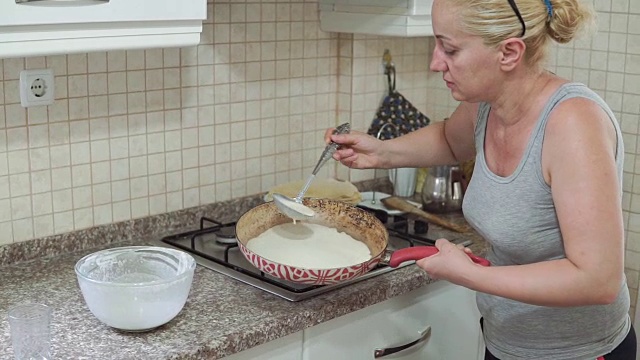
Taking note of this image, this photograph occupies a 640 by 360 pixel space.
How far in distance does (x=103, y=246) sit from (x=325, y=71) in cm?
81

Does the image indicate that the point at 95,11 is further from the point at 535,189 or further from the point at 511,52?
the point at 535,189

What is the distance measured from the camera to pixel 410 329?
2.01 meters

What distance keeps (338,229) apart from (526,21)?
28.1 inches

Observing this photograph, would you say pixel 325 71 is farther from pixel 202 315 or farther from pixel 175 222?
pixel 202 315

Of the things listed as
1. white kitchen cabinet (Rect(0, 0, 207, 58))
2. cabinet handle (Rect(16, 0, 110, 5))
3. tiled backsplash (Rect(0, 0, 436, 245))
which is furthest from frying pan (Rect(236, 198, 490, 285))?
cabinet handle (Rect(16, 0, 110, 5))

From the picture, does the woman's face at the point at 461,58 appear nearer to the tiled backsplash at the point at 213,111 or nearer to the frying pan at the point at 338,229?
the frying pan at the point at 338,229

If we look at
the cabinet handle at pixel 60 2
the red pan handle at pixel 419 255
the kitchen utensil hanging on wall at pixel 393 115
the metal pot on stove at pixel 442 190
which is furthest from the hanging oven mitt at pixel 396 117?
the cabinet handle at pixel 60 2

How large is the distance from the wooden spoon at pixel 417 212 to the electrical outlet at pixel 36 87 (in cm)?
94

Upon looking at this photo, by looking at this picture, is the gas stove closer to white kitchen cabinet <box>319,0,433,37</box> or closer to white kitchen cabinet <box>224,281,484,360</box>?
white kitchen cabinet <box>224,281,484,360</box>

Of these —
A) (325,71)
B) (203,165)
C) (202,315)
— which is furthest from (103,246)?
(325,71)

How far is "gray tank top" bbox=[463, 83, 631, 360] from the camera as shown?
5.13ft

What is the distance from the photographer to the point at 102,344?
5.07 ft

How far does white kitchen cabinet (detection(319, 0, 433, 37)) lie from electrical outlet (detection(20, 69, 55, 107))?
2.62 feet

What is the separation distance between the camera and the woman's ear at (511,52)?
4.96ft
